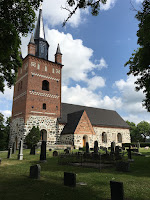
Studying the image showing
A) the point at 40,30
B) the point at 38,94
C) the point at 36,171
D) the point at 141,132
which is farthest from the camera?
the point at 141,132

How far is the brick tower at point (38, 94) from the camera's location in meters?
26.4

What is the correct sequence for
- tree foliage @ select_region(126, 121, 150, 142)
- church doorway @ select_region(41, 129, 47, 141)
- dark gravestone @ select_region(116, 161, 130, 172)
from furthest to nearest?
tree foliage @ select_region(126, 121, 150, 142), church doorway @ select_region(41, 129, 47, 141), dark gravestone @ select_region(116, 161, 130, 172)

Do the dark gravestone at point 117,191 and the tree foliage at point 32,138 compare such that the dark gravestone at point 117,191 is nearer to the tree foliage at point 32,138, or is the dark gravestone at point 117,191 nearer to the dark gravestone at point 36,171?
the dark gravestone at point 36,171

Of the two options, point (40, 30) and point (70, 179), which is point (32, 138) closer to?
point (70, 179)

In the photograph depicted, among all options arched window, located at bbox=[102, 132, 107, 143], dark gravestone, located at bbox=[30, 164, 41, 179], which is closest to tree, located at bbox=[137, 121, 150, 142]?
arched window, located at bbox=[102, 132, 107, 143]

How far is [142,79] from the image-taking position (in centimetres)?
1400

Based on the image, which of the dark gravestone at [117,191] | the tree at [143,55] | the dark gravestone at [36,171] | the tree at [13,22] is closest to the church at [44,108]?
the tree at [143,55]

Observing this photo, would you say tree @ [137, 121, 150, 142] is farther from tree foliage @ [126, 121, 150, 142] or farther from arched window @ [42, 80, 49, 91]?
arched window @ [42, 80, 49, 91]

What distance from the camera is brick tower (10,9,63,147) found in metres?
26.4

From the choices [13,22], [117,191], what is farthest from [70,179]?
[13,22]

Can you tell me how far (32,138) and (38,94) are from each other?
7970mm

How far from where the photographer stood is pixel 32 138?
2389cm

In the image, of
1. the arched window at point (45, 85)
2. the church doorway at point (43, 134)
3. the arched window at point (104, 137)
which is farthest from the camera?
the arched window at point (104, 137)

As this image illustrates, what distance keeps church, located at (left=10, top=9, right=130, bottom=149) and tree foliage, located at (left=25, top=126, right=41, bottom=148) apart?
43.9 inches
